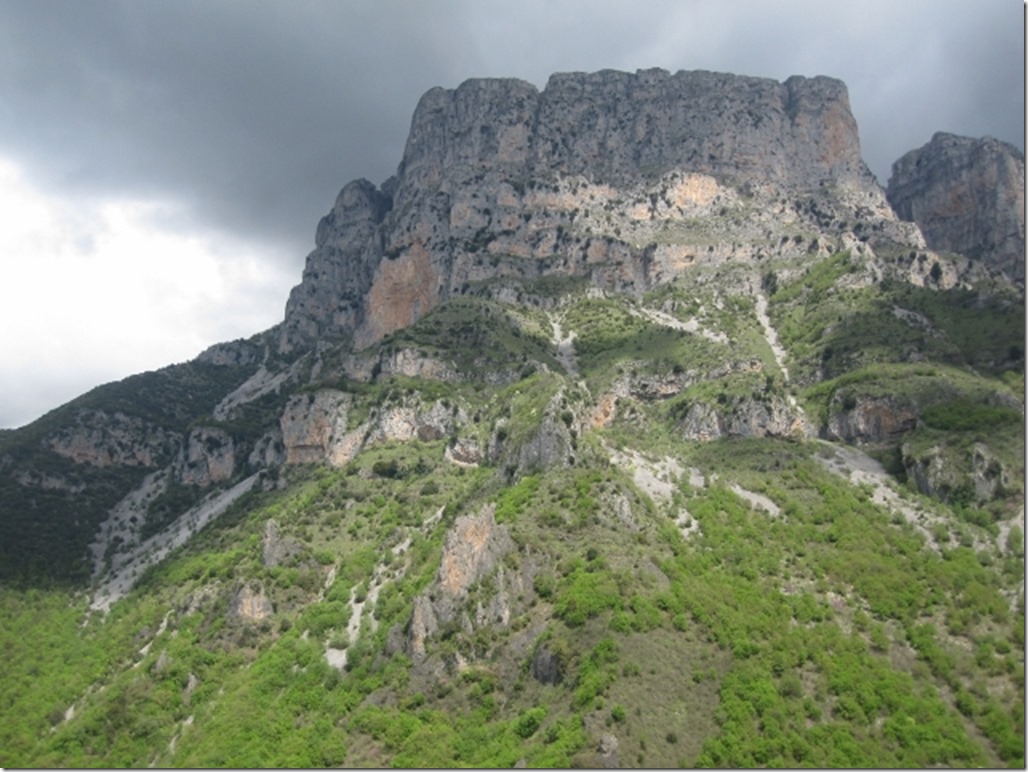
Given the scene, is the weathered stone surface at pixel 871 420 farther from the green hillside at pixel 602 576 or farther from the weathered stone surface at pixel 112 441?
the weathered stone surface at pixel 112 441

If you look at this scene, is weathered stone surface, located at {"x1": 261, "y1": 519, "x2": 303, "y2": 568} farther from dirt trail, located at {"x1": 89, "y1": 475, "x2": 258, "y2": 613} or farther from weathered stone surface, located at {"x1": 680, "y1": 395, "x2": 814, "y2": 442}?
weathered stone surface, located at {"x1": 680, "y1": 395, "x2": 814, "y2": 442}

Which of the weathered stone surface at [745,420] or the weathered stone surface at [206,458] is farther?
the weathered stone surface at [206,458]

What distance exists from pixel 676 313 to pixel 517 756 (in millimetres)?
121883

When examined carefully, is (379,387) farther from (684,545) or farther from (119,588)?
(684,545)

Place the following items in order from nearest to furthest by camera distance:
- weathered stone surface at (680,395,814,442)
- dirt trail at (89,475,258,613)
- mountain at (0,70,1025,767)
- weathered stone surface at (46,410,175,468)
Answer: mountain at (0,70,1025,767), weathered stone surface at (680,395,814,442), dirt trail at (89,475,258,613), weathered stone surface at (46,410,175,468)

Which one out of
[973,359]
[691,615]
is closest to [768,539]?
[691,615]

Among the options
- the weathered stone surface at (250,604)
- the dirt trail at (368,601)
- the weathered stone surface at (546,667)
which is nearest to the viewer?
the weathered stone surface at (546,667)

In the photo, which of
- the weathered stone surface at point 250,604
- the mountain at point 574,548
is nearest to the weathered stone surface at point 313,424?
the mountain at point 574,548

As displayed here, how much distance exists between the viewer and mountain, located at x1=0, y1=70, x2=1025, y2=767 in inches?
2530

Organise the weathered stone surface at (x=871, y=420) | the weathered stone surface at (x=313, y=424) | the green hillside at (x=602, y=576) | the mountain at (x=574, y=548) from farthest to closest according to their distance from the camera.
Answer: the weathered stone surface at (x=313, y=424) < the weathered stone surface at (x=871, y=420) < the mountain at (x=574, y=548) < the green hillside at (x=602, y=576)

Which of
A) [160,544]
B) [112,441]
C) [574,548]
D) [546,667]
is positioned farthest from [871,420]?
[112,441]

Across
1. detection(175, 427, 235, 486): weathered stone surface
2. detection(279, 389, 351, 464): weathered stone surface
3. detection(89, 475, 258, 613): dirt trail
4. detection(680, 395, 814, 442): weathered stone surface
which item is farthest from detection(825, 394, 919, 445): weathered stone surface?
detection(175, 427, 235, 486): weathered stone surface

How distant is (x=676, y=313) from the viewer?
561 ft

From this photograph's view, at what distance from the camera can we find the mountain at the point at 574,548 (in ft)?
211
